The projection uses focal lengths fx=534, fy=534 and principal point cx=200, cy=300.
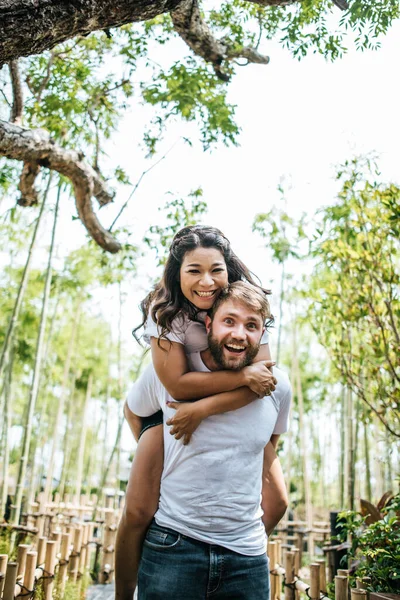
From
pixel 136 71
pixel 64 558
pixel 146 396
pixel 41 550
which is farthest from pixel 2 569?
pixel 136 71

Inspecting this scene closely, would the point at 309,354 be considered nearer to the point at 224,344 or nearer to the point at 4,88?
the point at 4,88

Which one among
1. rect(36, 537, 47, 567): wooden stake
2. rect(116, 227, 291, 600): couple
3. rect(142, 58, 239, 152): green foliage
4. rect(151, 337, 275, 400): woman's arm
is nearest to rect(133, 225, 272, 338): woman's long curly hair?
rect(116, 227, 291, 600): couple

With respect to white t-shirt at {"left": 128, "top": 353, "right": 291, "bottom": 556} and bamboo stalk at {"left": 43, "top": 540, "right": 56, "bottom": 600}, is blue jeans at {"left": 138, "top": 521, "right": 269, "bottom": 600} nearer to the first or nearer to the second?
white t-shirt at {"left": 128, "top": 353, "right": 291, "bottom": 556}

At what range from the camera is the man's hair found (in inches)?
54.6

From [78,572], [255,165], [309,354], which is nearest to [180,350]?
[78,572]

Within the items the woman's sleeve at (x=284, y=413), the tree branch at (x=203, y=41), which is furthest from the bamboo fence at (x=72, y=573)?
the tree branch at (x=203, y=41)

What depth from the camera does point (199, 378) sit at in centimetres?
135

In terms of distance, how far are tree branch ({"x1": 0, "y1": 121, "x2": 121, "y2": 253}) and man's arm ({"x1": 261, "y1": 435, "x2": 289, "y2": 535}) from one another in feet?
7.31

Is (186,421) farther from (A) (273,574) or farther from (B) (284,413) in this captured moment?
(A) (273,574)

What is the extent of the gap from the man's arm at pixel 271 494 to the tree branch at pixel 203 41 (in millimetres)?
2214

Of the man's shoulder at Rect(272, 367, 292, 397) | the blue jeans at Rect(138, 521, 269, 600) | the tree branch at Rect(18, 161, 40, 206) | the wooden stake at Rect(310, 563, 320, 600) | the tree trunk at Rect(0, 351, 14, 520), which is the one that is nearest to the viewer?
the blue jeans at Rect(138, 521, 269, 600)

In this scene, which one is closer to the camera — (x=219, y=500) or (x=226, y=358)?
(x=219, y=500)

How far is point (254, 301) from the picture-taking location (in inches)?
54.7

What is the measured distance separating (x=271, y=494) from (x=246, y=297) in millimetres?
580
